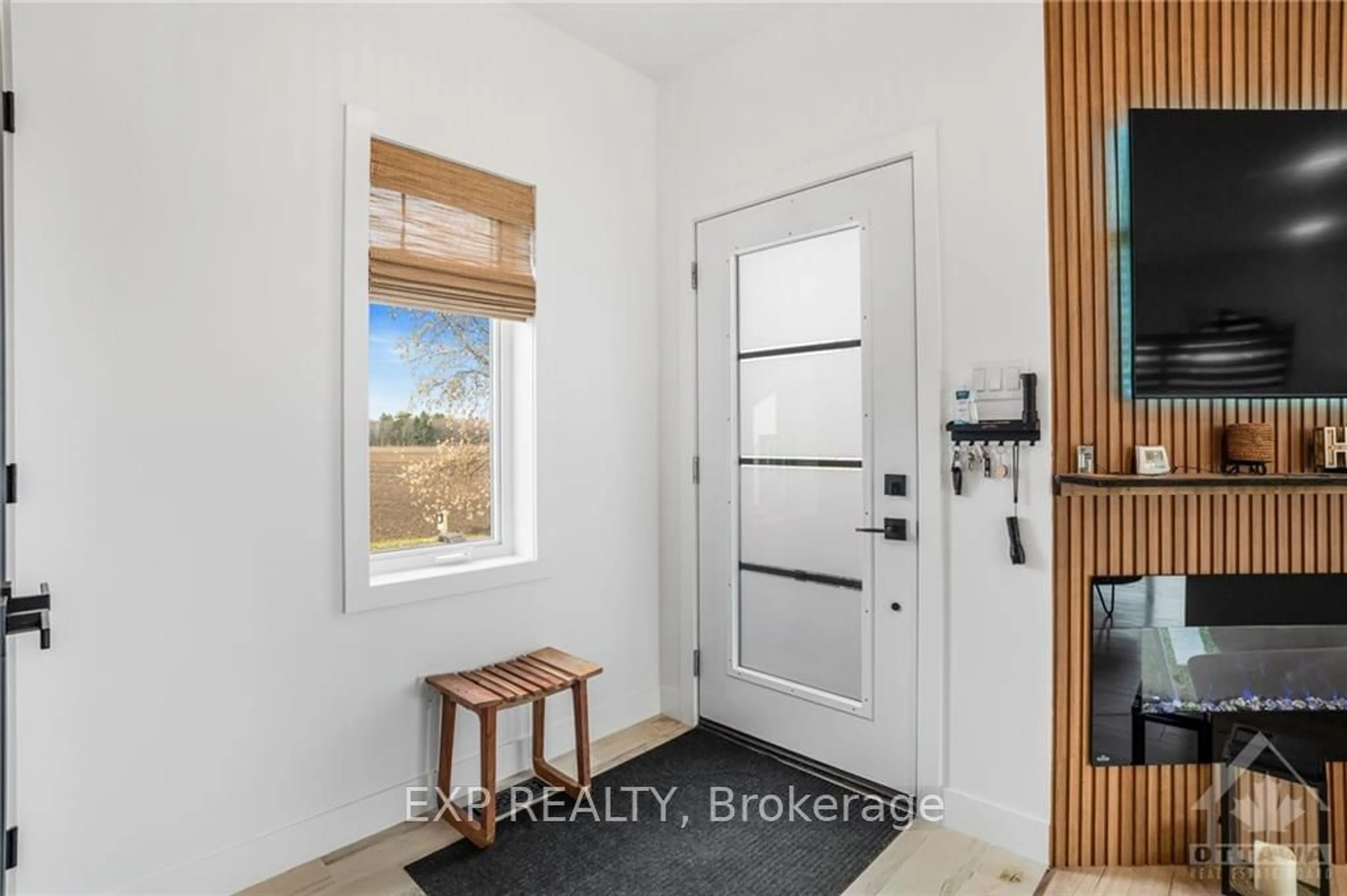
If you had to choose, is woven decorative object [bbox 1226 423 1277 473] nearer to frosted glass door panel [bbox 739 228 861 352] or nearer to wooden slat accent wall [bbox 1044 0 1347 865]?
wooden slat accent wall [bbox 1044 0 1347 865]

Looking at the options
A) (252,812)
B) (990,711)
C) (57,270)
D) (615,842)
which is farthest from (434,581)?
(990,711)

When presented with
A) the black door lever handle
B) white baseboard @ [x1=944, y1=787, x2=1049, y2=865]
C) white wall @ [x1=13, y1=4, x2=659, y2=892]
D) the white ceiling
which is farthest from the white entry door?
white wall @ [x1=13, y1=4, x2=659, y2=892]

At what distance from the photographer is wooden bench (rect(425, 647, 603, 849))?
6.88ft

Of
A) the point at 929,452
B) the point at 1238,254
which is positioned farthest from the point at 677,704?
the point at 1238,254

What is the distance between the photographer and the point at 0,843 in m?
1.52

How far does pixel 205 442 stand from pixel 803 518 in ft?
6.57

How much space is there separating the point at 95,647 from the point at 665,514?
2035 mm

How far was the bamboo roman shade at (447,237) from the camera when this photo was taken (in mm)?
2260

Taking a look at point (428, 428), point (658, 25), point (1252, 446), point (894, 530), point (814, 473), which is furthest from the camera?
point (658, 25)

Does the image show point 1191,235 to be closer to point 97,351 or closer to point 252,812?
point 97,351

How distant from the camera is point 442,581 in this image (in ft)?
7.74

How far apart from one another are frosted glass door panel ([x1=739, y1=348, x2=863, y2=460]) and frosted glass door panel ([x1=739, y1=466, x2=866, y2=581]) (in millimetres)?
83

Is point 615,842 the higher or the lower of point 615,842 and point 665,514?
the lower

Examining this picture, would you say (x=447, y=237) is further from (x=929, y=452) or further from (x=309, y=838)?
(x=309, y=838)
